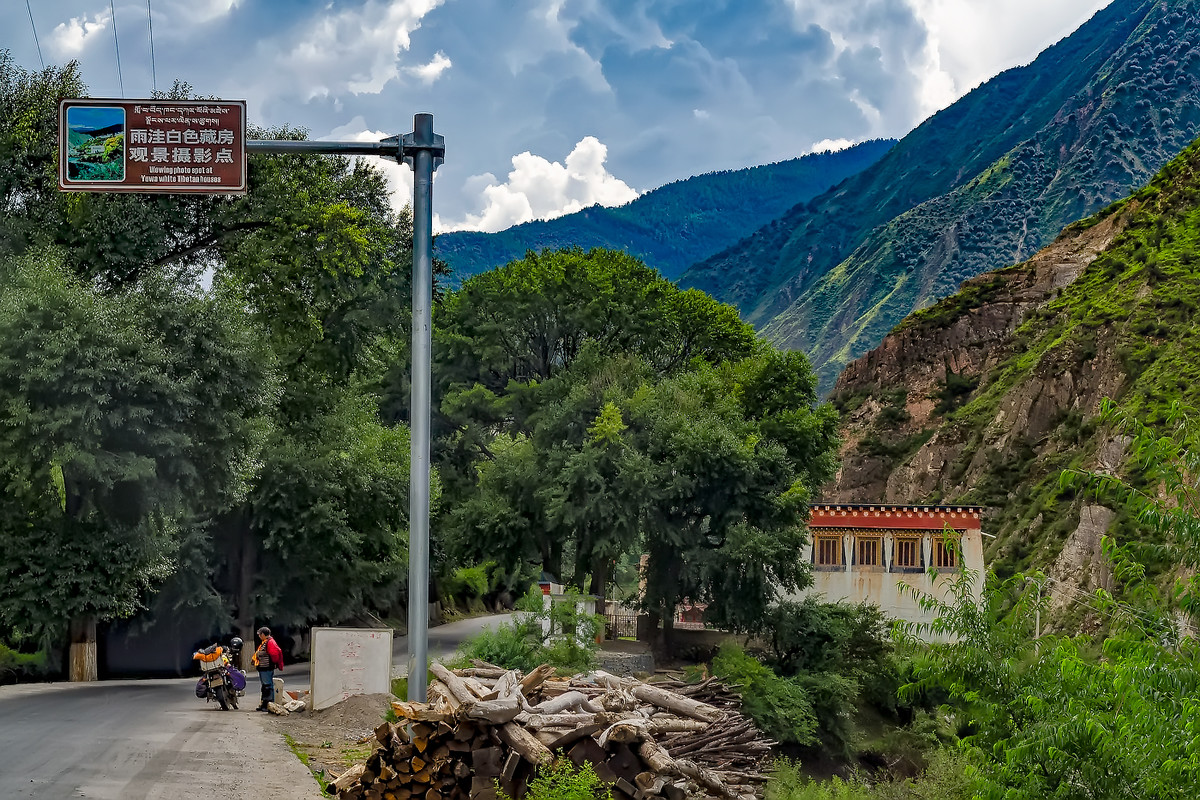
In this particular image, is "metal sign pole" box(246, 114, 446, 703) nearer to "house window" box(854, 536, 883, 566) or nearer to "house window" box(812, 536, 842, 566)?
"house window" box(812, 536, 842, 566)

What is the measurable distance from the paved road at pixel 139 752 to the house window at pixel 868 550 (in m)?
30.0

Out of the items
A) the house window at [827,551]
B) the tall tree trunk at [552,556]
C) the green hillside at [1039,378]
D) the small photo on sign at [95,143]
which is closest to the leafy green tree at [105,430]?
the small photo on sign at [95,143]

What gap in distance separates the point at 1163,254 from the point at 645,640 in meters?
45.4

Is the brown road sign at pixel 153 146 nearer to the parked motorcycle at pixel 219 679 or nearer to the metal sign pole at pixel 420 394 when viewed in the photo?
the metal sign pole at pixel 420 394

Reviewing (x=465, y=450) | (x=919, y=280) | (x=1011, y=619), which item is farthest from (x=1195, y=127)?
(x=1011, y=619)

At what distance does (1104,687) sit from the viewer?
8805 mm

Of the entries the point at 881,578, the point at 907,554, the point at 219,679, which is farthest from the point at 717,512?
the point at 219,679

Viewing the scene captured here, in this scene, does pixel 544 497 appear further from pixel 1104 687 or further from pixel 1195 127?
pixel 1195 127

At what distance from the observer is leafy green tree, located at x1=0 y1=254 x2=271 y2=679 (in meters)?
22.3

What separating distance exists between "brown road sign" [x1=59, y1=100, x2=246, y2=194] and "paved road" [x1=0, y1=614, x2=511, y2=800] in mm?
6254

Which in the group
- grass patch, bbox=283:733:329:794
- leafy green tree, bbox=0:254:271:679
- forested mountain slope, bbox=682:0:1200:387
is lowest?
grass patch, bbox=283:733:329:794

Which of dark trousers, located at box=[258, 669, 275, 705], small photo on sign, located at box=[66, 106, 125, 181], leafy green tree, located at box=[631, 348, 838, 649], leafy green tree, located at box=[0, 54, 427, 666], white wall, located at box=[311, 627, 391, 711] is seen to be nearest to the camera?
small photo on sign, located at box=[66, 106, 125, 181]

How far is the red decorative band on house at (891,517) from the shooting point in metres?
46.2

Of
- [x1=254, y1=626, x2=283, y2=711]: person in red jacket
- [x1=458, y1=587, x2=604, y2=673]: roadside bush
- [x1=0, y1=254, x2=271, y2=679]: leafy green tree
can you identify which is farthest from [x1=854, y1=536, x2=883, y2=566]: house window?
[x1=254, y1=626, x2=283, y2=711]: person in red jacket
